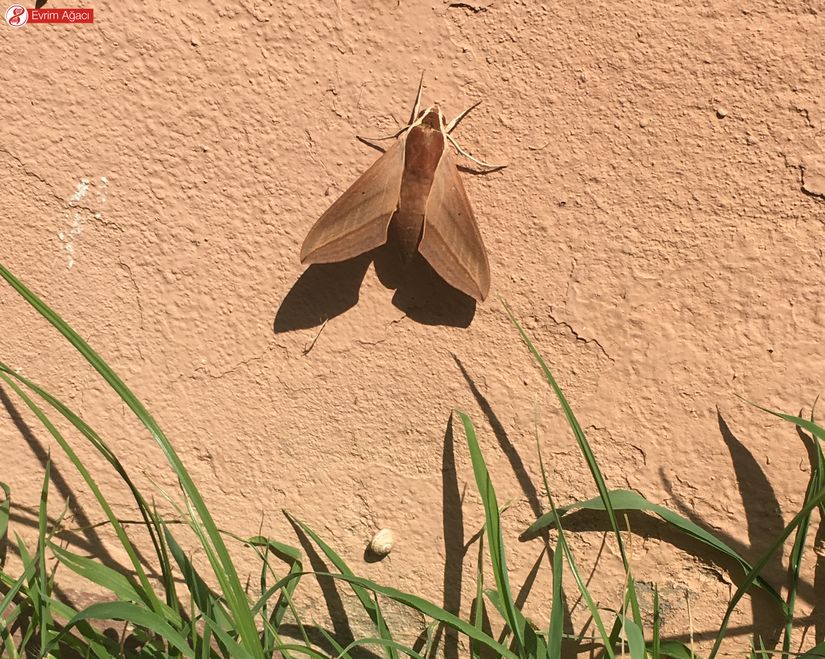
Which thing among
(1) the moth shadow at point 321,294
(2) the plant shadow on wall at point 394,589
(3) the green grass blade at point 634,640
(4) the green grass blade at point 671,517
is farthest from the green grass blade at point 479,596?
(1) the moth shadow at point 321,294

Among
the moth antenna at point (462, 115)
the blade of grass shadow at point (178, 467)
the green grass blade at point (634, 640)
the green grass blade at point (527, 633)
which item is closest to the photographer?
the blade of grass shadow at point (178, 467)

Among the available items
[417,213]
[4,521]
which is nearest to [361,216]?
[417,213]

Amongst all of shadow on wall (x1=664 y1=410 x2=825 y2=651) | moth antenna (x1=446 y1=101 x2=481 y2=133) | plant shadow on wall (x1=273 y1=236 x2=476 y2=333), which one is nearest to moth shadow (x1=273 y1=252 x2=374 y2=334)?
plant shadow on wall (x1=273 y1=236 x2=476 y2=333)

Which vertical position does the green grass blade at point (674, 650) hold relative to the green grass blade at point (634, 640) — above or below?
below

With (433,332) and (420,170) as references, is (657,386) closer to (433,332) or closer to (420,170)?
(433,332)

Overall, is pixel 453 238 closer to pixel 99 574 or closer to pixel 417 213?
pixel 417 213

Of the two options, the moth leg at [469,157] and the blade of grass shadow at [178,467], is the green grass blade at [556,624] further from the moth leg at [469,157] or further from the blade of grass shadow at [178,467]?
the moth leg at [469,157]

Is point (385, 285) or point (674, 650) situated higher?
point (385, 285)
